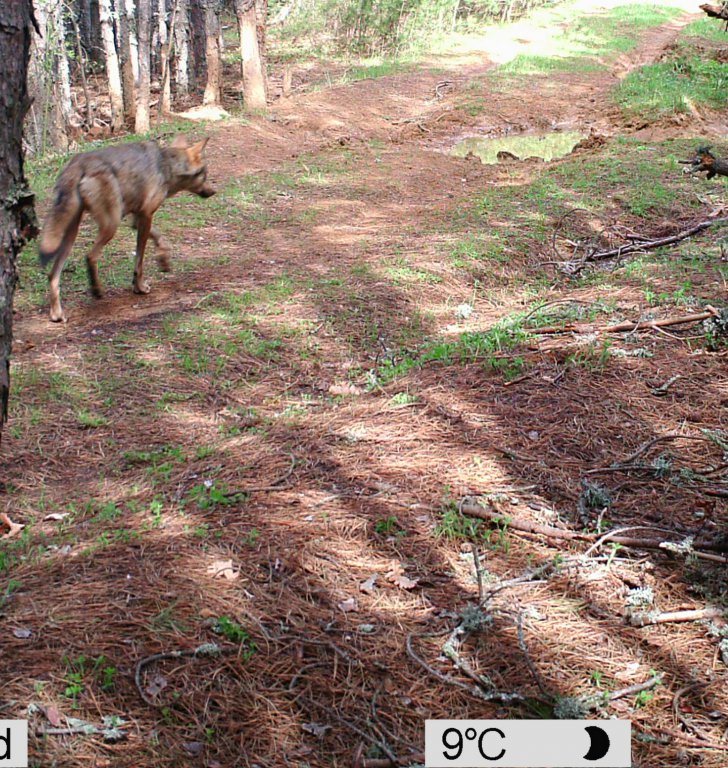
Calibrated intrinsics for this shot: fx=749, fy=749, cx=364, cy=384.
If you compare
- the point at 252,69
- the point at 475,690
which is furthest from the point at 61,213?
the point at 252,69

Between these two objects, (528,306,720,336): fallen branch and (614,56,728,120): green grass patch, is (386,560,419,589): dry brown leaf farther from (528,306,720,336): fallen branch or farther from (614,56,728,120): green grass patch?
(614,56,728,120): green grass patch

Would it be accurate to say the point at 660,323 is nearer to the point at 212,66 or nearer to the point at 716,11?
the point at 716,11

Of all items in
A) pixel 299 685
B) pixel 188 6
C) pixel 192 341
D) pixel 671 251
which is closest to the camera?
pixel 299 685

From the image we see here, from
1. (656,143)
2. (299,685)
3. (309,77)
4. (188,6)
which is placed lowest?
(299,685)

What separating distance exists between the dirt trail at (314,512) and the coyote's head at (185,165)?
1.04 meters

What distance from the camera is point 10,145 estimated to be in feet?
11.0

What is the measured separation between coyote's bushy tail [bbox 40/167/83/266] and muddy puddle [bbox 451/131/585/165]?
31.1 feet

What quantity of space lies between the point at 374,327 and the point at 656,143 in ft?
30.4

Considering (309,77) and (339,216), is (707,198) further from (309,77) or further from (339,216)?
(309,77)

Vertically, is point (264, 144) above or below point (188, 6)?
below

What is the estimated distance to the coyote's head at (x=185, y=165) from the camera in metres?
7.88

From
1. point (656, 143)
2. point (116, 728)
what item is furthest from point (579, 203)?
point (116, 728)

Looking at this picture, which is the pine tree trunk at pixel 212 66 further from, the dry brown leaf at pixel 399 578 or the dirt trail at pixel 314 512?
the dry brown leaf at pixel 399 578

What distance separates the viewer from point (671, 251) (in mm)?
7699
